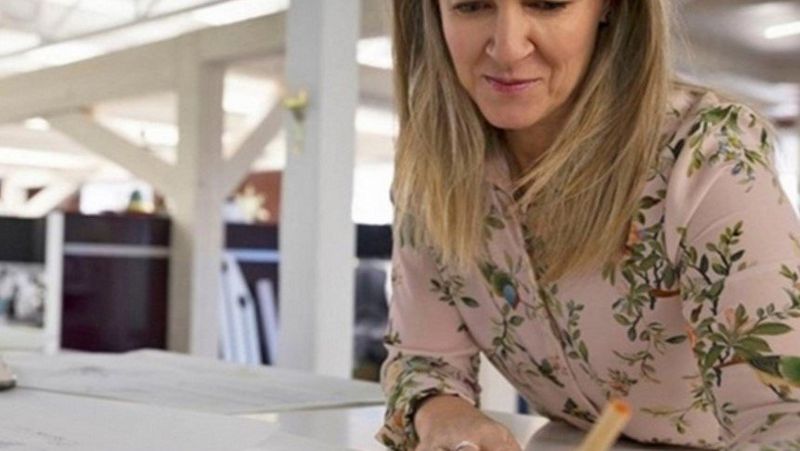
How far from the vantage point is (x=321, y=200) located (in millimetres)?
1854

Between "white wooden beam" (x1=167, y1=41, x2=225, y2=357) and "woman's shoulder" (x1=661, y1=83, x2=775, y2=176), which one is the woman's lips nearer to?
"woman's shoulder" (x1=661, y1=83, x2=775, y2=176)

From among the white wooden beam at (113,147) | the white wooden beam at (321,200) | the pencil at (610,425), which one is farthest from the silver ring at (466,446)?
the white wooden beam at (113,147)

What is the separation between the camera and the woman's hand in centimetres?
65

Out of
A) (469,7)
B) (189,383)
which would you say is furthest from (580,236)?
(189,383)

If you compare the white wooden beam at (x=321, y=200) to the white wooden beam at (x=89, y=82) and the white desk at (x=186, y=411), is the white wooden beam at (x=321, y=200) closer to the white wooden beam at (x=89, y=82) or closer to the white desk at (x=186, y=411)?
the white desk at (x=186, y=411)

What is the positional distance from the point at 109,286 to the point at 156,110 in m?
2.92

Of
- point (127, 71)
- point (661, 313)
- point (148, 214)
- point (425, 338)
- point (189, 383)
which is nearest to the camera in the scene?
point (661, 313)

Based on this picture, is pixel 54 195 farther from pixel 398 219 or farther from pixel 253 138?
pixel 398 219

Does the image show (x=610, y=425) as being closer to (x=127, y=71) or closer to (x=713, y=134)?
(x=713, y=134)

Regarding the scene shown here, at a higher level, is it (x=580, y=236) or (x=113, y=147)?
(x=113, y=147)

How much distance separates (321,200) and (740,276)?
1.35 m

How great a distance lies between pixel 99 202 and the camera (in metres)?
10.3

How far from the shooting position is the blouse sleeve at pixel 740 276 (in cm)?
53

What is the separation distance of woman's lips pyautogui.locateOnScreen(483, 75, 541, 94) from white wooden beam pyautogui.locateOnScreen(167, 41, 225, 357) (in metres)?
2.63
